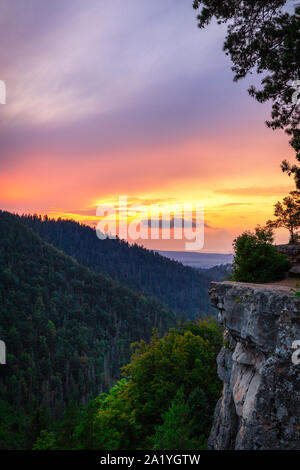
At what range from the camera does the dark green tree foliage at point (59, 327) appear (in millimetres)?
109000

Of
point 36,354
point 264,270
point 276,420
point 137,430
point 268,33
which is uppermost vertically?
point 268,33

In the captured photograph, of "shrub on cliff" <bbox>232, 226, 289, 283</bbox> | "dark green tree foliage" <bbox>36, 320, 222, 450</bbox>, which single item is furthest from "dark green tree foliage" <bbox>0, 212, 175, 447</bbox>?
"shrub on cliff" <bbox>232, 226, 289, 283</bbox>

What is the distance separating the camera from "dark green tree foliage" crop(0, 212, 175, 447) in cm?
10900

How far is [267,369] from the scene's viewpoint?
966 centimetres

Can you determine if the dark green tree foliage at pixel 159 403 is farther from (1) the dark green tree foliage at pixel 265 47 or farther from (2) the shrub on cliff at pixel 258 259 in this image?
(1) the dark green tree foliage at pixel 265 47

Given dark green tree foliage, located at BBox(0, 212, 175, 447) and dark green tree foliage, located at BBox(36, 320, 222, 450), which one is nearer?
dark green tree foliage, located at BBox(36, 320, 222, 450)

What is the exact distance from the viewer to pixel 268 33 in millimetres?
12469

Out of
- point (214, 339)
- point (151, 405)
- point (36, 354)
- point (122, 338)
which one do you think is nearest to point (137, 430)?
point (151, 405)

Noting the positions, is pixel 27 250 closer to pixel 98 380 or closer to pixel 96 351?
pixel 96 351

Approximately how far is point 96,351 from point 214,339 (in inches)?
4802

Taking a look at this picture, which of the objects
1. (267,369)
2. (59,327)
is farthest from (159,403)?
(59,327)

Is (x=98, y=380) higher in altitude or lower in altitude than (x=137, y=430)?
lower

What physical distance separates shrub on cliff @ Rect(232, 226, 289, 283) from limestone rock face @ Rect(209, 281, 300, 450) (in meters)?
3.08

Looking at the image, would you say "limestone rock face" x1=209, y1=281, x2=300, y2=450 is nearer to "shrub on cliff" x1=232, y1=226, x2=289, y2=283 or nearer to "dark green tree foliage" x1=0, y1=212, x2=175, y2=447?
"shrub on cliff" x1=232, y1=226, x2=289, y2=283
